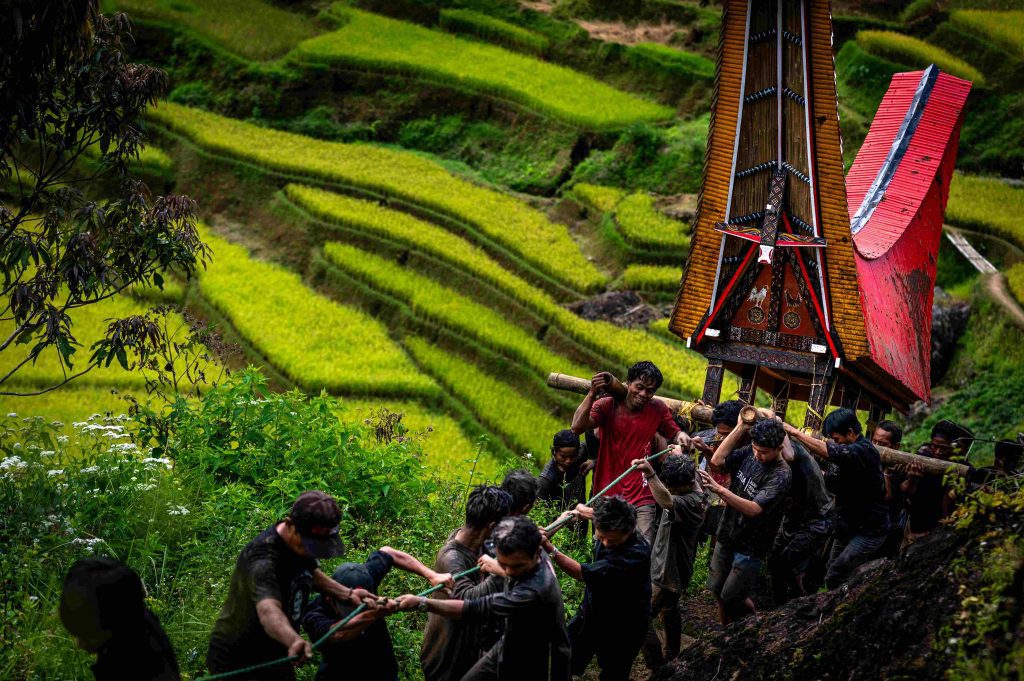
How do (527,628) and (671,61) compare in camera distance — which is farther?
(671,61)

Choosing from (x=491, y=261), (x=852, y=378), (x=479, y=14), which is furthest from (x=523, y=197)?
(x=852, y=378)

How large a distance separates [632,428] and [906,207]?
6.98 metres

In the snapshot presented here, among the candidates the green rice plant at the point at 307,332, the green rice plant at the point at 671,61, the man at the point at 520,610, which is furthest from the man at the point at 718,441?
the green rice plant at the point at 671,61

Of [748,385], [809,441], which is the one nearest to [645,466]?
[809,441]

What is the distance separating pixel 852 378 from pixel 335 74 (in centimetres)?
1669

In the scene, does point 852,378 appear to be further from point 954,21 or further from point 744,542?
point 954,21

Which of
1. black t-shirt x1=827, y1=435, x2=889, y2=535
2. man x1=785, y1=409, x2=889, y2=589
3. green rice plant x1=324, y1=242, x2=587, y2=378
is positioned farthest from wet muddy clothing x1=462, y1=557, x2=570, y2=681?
green rice plant x1=324, y1=242, x2=587, y2=378

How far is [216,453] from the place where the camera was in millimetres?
8078

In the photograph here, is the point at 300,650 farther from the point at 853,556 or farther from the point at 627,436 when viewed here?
the point at 853,556

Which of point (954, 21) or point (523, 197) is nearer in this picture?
point (523, 197)

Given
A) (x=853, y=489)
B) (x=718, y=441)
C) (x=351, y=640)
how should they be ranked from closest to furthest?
(x=351, y=640), (x=853, y=489), (x=718, y=441)

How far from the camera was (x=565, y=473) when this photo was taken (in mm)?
7969

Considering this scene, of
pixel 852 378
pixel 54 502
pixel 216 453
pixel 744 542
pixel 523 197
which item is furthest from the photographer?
pixel 523 197

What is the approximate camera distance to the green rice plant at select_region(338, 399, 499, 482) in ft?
41.3
